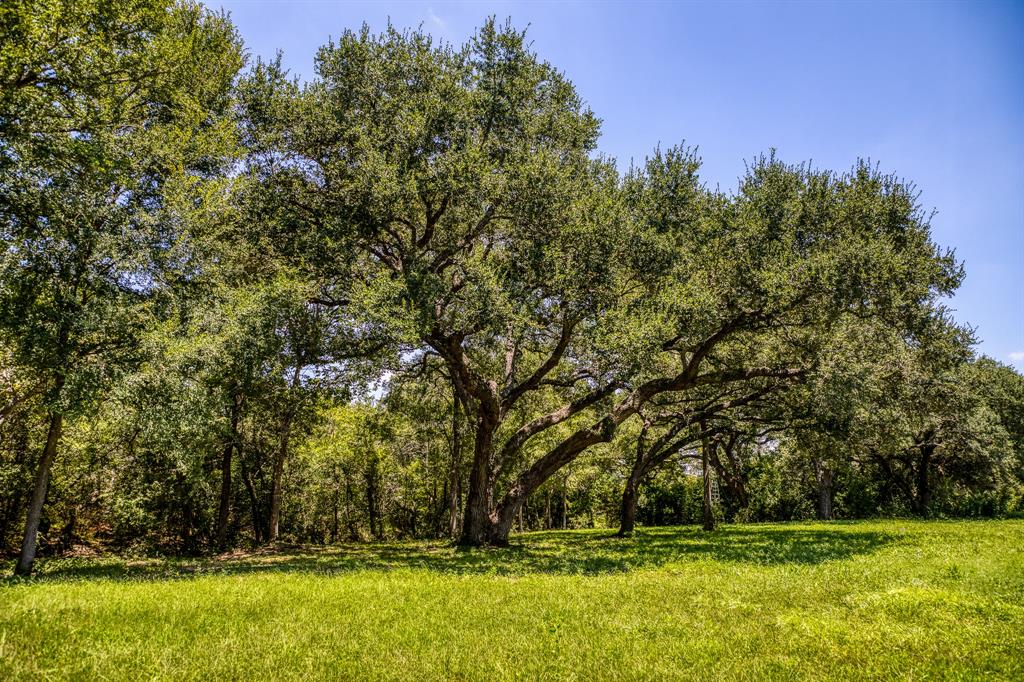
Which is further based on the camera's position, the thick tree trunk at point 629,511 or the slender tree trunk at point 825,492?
the slender tree trunk at point 825,492

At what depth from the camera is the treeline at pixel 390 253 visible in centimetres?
1408

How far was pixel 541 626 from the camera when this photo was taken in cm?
705

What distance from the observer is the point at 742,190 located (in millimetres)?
20984

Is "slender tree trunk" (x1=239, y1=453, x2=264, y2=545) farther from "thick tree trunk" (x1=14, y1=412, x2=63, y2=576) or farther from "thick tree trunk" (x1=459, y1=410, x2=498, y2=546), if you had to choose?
"thick tree trunk" (x1=459, y1=410, x2=498, y2=546)

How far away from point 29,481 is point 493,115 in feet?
95.3

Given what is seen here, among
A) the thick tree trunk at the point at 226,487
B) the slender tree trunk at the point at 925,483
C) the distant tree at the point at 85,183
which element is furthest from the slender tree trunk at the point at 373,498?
the slender tree trunk at the point at 925,483

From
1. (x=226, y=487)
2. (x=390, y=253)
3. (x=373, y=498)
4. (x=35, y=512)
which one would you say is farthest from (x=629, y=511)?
(x=373, y=498)

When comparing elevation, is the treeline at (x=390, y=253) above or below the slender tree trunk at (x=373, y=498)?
above

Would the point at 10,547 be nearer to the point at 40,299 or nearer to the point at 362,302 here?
the point at 40,299

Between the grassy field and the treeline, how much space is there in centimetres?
710

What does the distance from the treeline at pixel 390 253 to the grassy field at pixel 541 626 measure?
710 cm

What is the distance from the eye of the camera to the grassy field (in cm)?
540

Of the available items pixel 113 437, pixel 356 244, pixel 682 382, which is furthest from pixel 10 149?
pixel 682 382

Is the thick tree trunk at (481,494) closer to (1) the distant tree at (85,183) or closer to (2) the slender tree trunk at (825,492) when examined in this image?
(1) the distant tree at (85,183)
